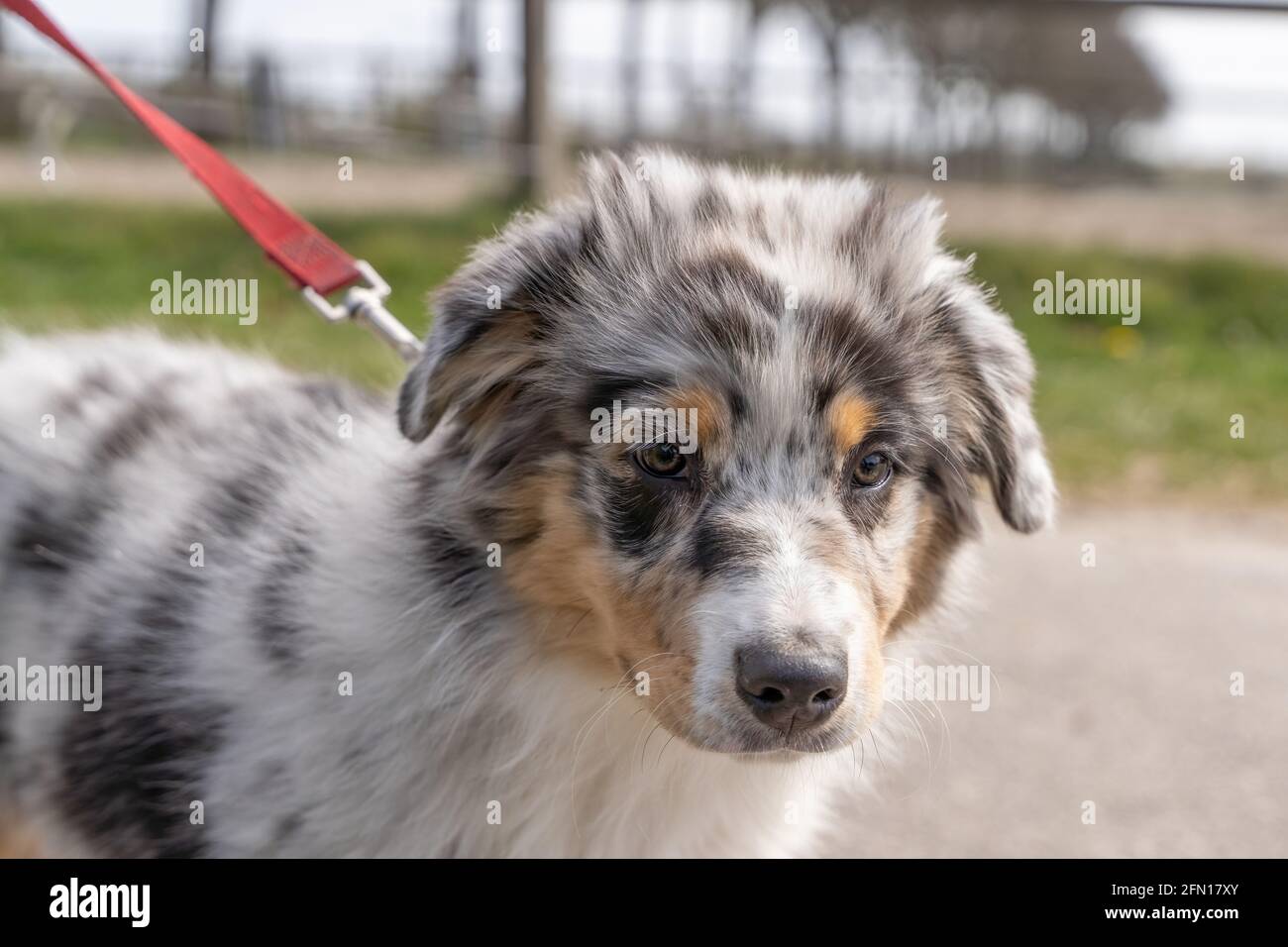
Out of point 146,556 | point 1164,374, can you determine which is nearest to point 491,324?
point 146,556

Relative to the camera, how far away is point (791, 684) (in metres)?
2.60

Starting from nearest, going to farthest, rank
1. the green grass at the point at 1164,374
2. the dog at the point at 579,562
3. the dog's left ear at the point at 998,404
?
the dog at the point at 579,562, the dog's left ear at the point at 998,404, the green grass at the point at 1164,374

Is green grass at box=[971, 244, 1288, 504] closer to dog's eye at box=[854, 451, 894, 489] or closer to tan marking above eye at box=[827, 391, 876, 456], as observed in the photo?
dog's eye at box=[854, 451, 894, 489]

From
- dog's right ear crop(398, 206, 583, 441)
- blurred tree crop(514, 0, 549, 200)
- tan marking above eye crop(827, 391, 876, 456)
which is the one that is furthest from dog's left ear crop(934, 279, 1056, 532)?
blurred tree crop(514, 0, 549, 200)

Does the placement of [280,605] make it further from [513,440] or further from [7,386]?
[7,386]

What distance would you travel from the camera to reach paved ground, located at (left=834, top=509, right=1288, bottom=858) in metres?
4.53

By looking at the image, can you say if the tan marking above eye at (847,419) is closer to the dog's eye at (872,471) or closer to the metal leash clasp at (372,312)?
the dog's eye at (872,471)

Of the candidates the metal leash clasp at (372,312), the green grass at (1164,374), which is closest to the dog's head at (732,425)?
the metal leash clasp at (372,312)

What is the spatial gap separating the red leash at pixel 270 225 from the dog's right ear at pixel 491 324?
585mm

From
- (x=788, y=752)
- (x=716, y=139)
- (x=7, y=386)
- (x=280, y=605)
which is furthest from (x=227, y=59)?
(x=788, y=752)

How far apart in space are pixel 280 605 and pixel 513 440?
747 millimetres

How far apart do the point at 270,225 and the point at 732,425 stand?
1.78 m

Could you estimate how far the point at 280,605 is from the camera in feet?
11.0

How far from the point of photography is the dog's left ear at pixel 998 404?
336 centimetres
